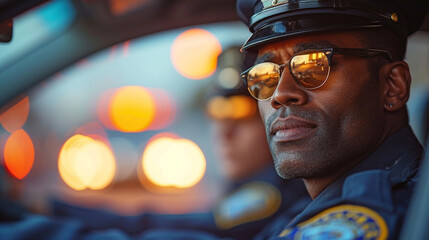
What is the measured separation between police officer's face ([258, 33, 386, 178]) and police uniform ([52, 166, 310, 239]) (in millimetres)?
1197

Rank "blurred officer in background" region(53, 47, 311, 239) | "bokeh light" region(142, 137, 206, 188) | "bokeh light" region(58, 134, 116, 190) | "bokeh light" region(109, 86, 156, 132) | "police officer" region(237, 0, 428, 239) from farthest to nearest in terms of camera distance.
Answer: "bokeh light" region(109, 86, 156, 132) < "bokeh light" region(142, 137, 206, 188) < "bokeh light" region(58, 134, 116, 190) < "blurred officer in background" region(53, 47, 311, 239) < "police officer" region(237, 0, 428, 239)

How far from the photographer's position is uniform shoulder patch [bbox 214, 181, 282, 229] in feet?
10.8

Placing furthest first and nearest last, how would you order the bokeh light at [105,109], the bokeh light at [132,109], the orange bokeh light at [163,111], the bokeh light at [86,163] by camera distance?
the orange bokeh light at [163,111] → the bokeh light at [132,109] → the bokeh light at [105,109] → the bokeh light at [86,163]

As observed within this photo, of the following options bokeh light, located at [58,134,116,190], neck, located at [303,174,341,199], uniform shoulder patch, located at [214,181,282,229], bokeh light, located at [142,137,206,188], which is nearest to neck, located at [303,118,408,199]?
neck, located at [303,174,341,199]

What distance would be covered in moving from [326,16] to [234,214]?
1988mm

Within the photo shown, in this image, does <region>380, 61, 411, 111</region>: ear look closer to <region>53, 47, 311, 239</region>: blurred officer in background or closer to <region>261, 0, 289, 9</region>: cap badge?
<region>261, 0, 289, 9</region>: cap badge

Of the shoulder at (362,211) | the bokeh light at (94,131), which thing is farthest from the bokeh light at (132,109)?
the shoulder at (362,211)

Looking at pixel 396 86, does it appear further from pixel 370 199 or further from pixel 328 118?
pixel 370 199

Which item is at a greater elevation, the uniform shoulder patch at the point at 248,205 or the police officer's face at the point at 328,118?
the uniform shoulder patch at the point at 248,205

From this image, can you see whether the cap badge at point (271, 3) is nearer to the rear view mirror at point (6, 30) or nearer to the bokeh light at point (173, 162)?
the rear view mirror at point (6, 30)

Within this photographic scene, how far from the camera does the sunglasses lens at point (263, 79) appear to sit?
67.6 inches

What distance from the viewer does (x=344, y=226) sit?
4.29ft

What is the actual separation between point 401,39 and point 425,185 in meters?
0.80

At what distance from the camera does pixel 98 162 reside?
10328mm
